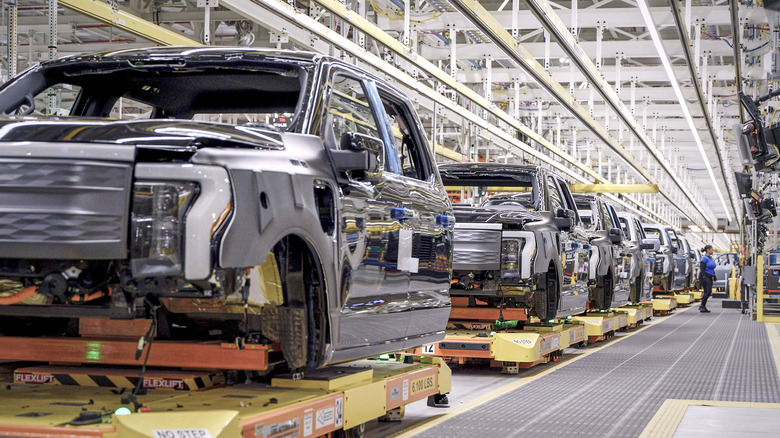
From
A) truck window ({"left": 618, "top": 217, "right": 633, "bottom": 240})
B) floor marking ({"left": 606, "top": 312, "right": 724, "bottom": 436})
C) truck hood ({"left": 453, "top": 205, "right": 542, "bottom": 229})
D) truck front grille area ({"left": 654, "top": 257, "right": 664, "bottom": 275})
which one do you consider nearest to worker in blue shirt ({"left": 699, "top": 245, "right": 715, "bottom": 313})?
truck front grille area ({"left": 654, "top": 257, "right": 664, "bottom": 275})

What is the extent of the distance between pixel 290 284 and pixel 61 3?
394 centimetres

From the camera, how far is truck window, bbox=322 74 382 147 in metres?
4.39

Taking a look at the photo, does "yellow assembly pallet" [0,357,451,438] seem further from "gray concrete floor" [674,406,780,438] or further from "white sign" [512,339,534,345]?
"white sign" [512,339,534,345]

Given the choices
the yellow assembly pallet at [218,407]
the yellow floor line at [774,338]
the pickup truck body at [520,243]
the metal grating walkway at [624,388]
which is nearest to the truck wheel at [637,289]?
the yellow floor line at [774,338]

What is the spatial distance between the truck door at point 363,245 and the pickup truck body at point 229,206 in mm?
13

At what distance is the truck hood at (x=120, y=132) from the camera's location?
331cm

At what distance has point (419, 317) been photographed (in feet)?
17.7

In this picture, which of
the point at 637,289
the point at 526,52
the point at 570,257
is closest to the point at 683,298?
the point at 637,289

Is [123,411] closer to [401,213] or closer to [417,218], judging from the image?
[401,213]

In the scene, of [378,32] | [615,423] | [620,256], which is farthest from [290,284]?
[620,256]

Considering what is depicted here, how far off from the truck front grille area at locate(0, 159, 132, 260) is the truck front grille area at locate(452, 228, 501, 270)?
5.39 meters

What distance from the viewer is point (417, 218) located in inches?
207

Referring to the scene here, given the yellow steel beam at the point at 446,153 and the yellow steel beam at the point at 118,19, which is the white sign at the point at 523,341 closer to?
the yellow steel beam at the point at 118,19

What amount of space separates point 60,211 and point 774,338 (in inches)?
514
